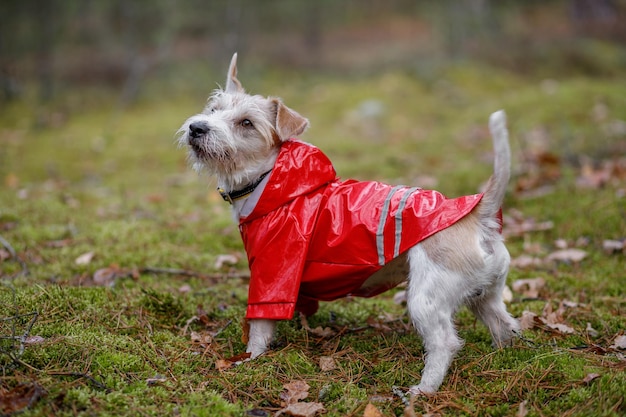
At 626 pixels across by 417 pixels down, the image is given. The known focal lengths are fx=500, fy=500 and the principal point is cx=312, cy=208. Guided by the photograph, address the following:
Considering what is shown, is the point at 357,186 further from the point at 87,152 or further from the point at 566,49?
the point at 566,49

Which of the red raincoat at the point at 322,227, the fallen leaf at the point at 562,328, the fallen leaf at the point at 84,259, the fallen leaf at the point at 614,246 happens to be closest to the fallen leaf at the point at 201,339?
the red raincoat at the point at 322,227

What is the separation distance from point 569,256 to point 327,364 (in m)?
3.12

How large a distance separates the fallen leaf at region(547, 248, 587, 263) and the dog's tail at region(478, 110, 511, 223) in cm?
225

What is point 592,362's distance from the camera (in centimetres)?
320

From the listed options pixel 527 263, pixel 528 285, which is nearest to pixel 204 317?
pixel 528 285

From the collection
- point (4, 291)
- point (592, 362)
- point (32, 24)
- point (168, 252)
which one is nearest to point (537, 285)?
point (592, 362)

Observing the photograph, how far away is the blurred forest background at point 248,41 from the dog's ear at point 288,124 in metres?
13.7

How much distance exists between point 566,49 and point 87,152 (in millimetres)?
20170

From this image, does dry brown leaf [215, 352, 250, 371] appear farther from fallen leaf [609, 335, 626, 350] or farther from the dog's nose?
fallen leaf [609, 335, 626, 350]

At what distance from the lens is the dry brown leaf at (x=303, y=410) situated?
285 cm

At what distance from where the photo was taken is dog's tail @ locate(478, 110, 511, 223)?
3.23 metres

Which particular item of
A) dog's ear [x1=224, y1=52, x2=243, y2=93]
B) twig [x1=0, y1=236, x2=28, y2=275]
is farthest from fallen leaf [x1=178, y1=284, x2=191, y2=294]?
dog's ear [x1=224, y1=52, x2=243, y2=93]

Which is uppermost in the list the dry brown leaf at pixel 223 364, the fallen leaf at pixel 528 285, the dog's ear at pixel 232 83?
the dog's ear at pixel 232 83

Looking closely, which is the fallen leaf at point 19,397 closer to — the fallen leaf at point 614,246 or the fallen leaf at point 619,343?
the fallen leaf at point 619,343
